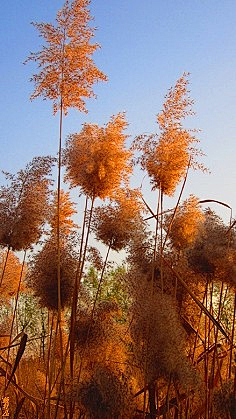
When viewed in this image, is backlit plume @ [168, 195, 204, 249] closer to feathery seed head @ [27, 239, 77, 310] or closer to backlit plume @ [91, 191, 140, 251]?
backlit plume @ [91, 191, 140, 251]

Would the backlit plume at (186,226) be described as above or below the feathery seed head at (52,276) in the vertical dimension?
above

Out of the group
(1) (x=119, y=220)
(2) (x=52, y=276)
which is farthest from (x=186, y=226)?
(2) (x=52, y=276)

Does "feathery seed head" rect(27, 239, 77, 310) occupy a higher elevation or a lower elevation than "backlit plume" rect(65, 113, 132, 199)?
lower

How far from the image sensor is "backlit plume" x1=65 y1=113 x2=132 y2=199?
3479 millimetres

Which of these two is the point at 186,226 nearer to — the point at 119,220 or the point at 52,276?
the point at 119,220

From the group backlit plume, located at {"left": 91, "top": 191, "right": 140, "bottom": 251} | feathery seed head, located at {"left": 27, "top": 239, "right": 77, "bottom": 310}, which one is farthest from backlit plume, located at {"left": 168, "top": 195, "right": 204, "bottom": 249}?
feathery seed head, located at {"left": 27, "top": 239, "right": 77, "bottom": 310}

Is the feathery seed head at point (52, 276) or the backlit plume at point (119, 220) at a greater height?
the backlit plume at point (119, 220)

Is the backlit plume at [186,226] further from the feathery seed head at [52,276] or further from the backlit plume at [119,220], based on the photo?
the feathery seed head at [52,276]

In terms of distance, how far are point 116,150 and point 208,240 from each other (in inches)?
31.7

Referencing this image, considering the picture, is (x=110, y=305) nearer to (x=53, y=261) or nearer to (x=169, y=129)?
(x=53, y=261)

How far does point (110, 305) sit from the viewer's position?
360 cm

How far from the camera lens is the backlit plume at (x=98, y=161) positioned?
11.4ft

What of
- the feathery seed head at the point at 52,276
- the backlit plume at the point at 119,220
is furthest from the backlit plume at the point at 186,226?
the feathery seed head at the point at 52,276

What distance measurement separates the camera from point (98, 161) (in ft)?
11.3
